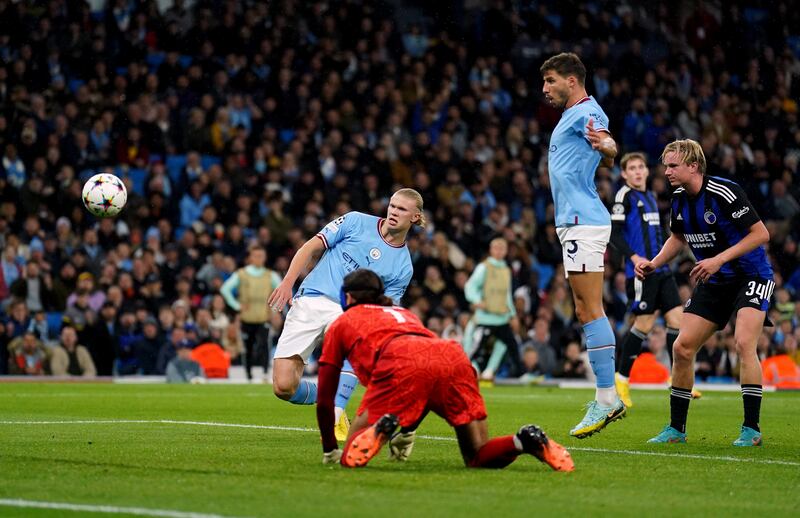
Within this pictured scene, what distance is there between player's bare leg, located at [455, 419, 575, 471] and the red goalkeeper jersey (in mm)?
651

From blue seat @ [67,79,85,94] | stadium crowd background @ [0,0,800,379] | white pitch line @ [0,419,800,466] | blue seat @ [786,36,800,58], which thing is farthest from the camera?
blue seat @ [786,36,800,58]

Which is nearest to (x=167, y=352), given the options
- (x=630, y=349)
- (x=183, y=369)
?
(x=183, y=369)

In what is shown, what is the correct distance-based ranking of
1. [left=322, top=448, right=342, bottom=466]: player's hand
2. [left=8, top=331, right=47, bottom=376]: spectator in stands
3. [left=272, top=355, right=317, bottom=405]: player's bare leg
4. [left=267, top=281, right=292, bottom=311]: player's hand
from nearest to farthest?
[left=322, top=448, right=342, bottom=466]: player's hand → [left=267, top=281, right=292, bottom=311]: player's hand → [left=272, top=355, right=317, bottom=405]: player's bare leg → [left=8, top=331, right=47, bottom=376]: spectator in stands

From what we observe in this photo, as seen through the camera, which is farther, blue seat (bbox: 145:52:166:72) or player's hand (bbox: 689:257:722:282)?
blue seat (bbox: 145:52:166:72)

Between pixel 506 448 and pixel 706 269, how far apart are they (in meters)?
2.86

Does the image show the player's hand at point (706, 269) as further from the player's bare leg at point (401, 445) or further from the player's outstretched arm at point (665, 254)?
the player's bare leg at point (401, 445)

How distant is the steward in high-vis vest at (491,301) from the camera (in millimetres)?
21500

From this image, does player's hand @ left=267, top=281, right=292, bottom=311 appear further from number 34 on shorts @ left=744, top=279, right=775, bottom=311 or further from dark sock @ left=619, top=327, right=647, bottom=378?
dark sock @ left=619, top=327, right=647, bottom=378

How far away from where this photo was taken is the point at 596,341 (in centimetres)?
998

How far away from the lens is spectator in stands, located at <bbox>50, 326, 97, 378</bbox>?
21625 mm

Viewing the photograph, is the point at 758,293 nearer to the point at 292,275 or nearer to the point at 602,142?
the point at 602,142

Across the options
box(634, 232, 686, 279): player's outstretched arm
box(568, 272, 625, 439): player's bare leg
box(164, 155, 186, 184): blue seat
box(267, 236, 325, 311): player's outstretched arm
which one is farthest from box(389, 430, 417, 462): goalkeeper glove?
box(164, 155, 186, 184): blue seat

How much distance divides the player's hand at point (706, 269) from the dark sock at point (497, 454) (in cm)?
265

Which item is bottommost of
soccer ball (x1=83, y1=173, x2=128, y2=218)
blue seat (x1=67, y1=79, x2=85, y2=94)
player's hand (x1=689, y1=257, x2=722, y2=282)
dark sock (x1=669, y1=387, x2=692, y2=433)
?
dark sock (x1=669, y1=387, x2=692, y2=433)
